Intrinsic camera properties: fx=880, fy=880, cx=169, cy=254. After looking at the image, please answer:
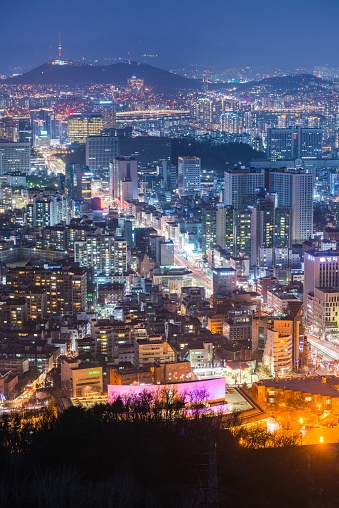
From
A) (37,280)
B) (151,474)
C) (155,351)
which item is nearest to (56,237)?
(37,280)

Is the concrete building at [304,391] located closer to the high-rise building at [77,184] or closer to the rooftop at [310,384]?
the rooftop at [310,384]

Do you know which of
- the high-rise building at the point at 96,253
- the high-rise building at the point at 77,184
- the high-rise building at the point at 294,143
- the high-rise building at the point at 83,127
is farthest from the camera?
the high-rise building at the point at 83,127

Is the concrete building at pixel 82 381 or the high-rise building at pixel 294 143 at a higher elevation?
the high-rise building at pixel 294 143

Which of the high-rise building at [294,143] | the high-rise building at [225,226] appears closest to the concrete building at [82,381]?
the high-rise building at [225,226]

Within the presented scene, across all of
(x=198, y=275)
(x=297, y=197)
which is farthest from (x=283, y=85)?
(x=198, y=275)

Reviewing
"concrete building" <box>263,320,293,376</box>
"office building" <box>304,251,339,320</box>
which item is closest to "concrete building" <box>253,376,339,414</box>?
"concrete building" <box>263,320,293,376</box>

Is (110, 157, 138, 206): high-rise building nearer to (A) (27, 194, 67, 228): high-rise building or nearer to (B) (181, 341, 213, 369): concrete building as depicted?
(A) (27, 194, 67, 228): high-rise building
